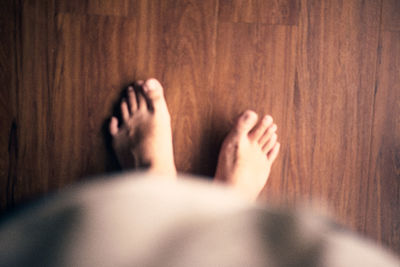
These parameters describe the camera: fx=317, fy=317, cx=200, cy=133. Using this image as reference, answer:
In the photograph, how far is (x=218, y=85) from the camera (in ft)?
2.44

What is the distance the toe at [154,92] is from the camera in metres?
0.73

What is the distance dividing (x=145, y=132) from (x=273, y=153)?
319mm

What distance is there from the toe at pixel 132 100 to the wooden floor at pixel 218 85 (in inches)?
1.0

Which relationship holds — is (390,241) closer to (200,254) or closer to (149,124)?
(149,124)

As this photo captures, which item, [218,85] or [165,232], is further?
[218,85]

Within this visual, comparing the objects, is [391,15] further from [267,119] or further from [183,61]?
[183,61]

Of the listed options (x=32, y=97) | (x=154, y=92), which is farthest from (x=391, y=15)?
(x=32, y=97)

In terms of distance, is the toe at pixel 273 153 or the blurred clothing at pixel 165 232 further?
the toe at pixel 273 153

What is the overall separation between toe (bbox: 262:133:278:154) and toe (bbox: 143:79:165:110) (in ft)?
0.89

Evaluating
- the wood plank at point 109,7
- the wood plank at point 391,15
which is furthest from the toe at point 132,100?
the wood plank at point 391,15

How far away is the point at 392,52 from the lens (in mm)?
766

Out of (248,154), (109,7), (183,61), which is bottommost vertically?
(248,154)

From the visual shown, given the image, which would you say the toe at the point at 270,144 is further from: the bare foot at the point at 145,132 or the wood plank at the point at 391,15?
the wood plank at the point at 391,15

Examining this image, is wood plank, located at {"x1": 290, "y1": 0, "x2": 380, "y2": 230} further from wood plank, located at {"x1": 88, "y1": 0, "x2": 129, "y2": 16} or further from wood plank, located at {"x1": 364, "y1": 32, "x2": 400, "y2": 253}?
wood plank, located at {"x1": 88, "y1": 0, "x2": 129, "y2": 16}
